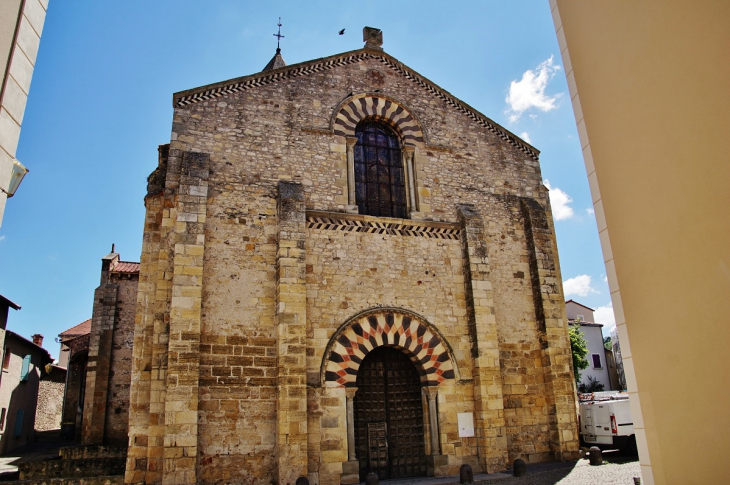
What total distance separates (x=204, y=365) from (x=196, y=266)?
6.40 ft

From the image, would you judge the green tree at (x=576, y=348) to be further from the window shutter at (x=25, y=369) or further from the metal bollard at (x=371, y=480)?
the window shutter at (x=25, y=369)

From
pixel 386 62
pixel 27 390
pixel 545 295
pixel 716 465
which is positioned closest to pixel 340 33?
pixel 386 62

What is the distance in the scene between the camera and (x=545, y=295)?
1284 cm

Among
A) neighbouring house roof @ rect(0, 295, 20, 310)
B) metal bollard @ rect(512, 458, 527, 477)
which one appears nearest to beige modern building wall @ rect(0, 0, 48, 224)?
metal bollard @ rect(512, 458, 527, 477)

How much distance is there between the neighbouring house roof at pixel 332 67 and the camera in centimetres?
1175

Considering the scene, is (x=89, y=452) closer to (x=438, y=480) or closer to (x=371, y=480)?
(x=371, y=480)

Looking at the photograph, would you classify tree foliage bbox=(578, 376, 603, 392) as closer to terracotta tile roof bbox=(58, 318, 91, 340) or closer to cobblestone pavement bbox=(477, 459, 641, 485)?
cobblestone pavement bbox=(477, 459, 641, 485)

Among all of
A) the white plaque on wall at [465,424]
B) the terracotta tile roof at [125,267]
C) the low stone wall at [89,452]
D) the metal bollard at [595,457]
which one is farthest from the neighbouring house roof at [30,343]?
the metal bollard at [595,457]

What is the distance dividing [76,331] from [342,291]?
23978 mm

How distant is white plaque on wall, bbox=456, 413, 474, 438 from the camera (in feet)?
37.0

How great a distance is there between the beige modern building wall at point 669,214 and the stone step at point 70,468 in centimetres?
1096

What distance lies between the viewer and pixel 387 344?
444 inches

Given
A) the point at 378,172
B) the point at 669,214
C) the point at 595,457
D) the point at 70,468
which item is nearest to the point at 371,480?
the point at 595,457

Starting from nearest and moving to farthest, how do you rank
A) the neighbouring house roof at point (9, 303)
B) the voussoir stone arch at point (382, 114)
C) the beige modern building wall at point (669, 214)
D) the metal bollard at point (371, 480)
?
the beige modern building wall at point (669, 214) < the metal bollard at point (371, 480) < the voussoir stone arch at point (382, 114) < the neighbouring house roof at point (9, 303)
